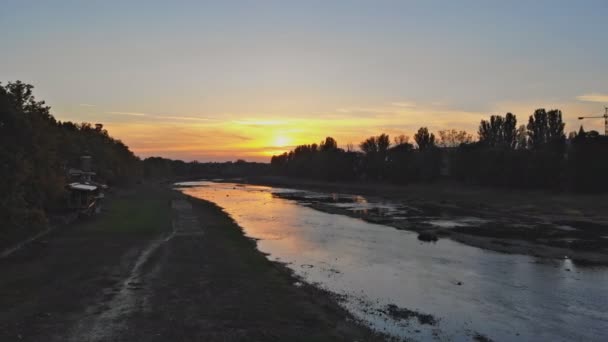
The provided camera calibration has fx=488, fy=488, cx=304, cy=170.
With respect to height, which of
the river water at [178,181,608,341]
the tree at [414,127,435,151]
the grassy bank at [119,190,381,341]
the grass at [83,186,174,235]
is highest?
the tree at [414,127,435,151]

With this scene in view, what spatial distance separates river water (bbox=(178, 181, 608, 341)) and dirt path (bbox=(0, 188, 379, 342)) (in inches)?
83.9

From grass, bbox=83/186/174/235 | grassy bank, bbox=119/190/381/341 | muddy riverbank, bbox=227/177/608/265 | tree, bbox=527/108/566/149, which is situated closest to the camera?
grassy bank, bbox=119/190/381/341

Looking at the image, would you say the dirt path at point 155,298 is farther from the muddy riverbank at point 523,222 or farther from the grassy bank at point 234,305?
the muddy riverbank at point 523,222

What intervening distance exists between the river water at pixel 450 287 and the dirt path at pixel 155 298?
83.9 inches

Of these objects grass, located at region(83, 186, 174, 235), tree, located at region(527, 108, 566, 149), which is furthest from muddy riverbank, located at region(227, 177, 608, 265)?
tree, located at region(527, 108, 566, 149)

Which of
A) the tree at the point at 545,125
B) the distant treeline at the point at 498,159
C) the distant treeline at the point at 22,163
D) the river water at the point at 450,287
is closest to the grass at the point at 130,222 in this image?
the distant treeline at the point at 22,163

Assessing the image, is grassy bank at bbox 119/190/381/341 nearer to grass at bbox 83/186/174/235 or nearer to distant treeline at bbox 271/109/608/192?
grass at bbox 83/186/174/235

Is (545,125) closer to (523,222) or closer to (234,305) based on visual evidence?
(523,222)

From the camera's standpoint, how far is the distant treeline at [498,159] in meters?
82.2

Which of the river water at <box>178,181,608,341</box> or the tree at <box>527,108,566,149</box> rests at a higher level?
the tree at <box>527,108,566,149</box>

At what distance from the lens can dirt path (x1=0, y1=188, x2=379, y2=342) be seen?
1411cm

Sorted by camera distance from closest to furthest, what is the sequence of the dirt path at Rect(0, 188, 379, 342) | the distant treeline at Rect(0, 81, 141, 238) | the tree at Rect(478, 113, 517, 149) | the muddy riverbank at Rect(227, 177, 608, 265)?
the dirt path at Rect(0, 188, 379, 342), the distant treeline at Rect(0, 81, 141, 238), the muddy riverbank at Rect(227, 177, 608, 265), the tree at Rect(478, 113, 517, 149)

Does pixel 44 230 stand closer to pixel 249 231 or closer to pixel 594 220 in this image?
pixel 249 231

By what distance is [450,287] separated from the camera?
917 inches
